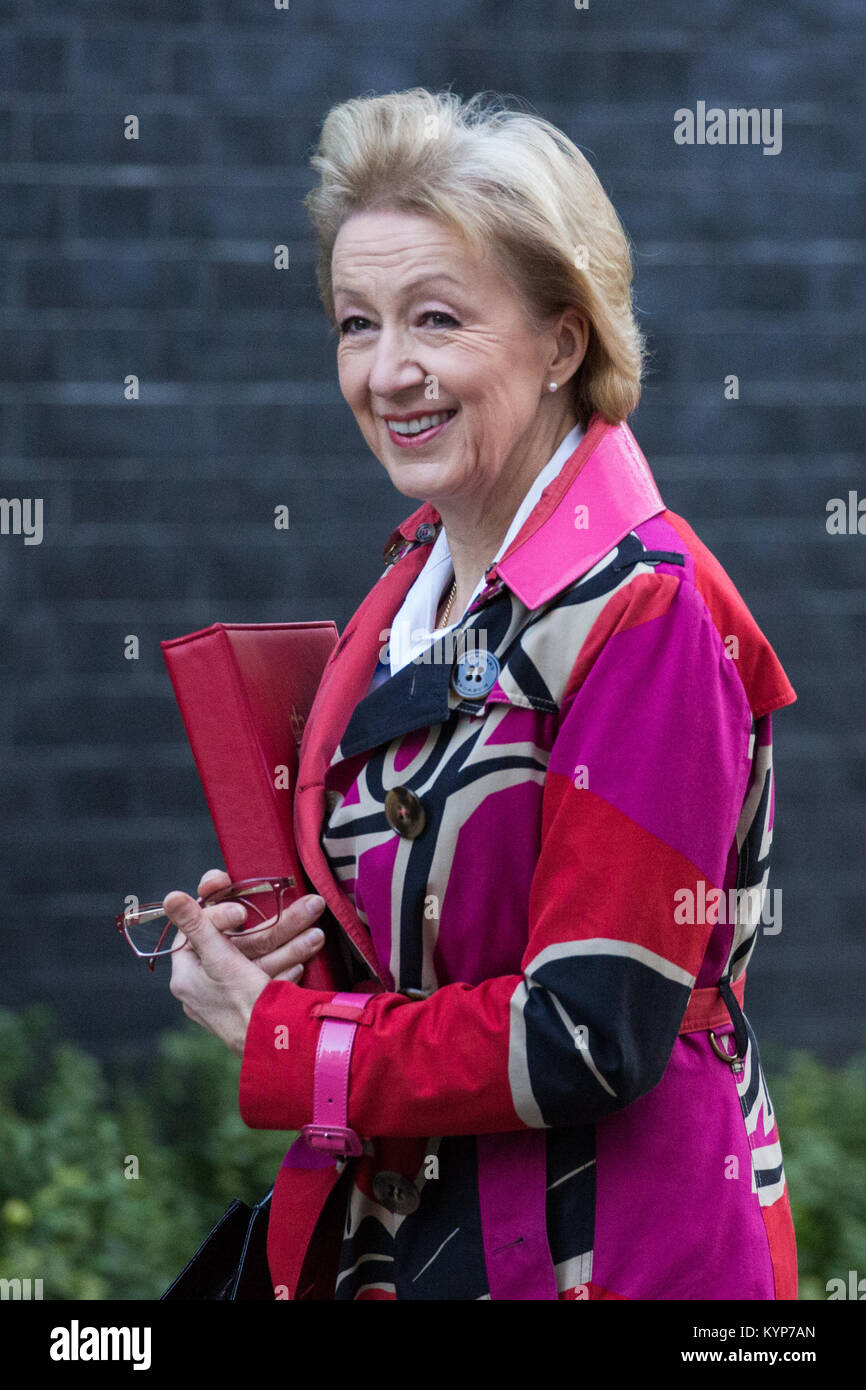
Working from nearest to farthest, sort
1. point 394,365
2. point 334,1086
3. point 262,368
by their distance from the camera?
point 334,1086 → point 394,365 → point 262,368

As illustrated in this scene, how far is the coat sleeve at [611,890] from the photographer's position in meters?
1.57

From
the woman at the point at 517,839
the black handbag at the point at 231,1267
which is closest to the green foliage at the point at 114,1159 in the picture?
the black handbag at the point at 231,1267

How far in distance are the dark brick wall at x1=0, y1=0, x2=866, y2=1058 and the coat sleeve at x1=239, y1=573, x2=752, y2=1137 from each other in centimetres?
230

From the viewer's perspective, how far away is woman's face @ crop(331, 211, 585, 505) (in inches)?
69.8

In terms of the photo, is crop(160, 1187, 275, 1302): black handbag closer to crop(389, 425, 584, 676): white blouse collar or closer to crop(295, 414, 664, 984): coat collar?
crop(295, 414, 664, 984): coat collar

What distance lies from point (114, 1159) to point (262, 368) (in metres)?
2.03

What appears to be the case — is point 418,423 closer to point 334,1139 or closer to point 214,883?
point 214,883

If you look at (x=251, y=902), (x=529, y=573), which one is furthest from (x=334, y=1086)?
(x=529, y=573)

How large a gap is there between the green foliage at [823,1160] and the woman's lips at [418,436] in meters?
2.27

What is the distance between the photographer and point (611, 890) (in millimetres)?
1576

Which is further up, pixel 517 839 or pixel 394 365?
pixel 394 365

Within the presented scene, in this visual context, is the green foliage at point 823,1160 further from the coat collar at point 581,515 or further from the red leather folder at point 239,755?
the coat collar at point 581,515
